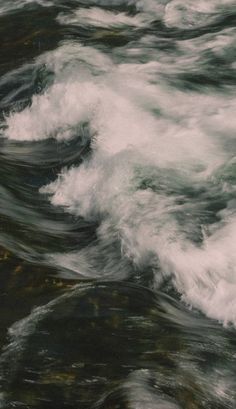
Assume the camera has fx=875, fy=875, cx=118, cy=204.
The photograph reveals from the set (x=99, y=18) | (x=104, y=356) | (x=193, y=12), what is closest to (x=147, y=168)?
(x=104, y=356)

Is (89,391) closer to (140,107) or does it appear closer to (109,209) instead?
(109,209)

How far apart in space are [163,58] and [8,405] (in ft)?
28.6

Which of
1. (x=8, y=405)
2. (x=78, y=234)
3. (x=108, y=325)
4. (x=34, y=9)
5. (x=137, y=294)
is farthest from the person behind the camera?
(x=34, y=9)

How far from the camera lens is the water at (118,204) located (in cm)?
524

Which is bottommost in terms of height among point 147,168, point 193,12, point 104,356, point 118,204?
point 118,204

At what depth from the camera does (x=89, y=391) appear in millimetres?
4914

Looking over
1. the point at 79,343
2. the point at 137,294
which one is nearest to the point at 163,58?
the point at 137,294

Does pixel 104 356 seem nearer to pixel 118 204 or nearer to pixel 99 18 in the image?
pixel 118 204

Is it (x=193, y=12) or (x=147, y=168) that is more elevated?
(x=193, y=12)

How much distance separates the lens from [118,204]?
8734 mm

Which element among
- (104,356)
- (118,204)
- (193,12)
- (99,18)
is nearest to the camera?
(104,356)

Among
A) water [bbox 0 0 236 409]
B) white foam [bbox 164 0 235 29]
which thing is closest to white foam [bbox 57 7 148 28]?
water [bbox 0 0 236 409]

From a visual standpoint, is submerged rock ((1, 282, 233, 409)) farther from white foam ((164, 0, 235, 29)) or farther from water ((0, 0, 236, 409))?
white foam ((164, 0, 235, 29))

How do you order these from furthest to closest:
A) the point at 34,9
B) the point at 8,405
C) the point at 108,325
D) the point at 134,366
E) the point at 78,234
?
the point at 34,9
the point at 78,234
the point at 108,325
the point at 134,366
the point at 8,405
